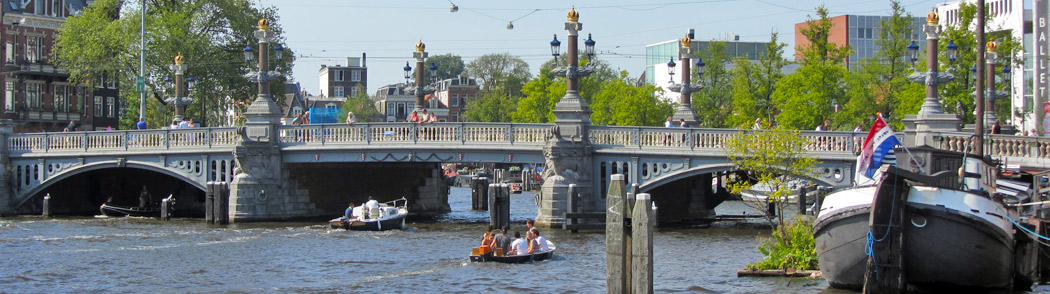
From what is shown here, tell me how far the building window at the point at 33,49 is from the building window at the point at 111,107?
8.93 metres

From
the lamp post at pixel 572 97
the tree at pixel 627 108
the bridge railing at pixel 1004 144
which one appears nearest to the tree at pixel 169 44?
the tree at pixel 627 108

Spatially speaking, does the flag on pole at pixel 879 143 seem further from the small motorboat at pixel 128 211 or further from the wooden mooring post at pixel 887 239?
the small motorboat at pixel 128 211

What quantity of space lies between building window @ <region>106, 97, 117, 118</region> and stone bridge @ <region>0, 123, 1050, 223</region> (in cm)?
2879

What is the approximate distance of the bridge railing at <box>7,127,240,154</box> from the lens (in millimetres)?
47500

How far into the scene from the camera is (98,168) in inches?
1972

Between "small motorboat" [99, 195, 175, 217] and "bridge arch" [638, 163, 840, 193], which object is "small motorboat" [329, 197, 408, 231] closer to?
"bridge arch" [638, 163, 840, 193]

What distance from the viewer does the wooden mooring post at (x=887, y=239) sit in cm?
2272

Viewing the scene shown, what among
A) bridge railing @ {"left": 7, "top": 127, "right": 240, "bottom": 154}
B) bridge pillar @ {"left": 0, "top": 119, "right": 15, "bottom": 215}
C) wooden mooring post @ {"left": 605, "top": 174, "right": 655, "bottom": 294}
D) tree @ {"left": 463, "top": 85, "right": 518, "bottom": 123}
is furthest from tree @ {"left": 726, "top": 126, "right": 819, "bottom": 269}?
tree @ {"left": 463, "top": 85, "right": 518, "bottom": 123}

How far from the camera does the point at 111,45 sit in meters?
70.5

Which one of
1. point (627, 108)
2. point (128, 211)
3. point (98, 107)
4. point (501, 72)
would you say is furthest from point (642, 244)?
point (501, 72)

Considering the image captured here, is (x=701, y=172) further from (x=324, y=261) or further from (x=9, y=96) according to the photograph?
(x=9, y=96)

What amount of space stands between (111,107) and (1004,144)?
62407 millimetres

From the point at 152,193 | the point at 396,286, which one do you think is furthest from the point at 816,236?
the point at 152,193

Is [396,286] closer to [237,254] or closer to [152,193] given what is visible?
[237,254]
